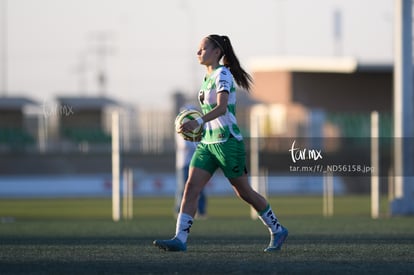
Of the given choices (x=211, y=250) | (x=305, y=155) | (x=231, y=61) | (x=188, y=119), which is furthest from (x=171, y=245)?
(x=305, y=155)

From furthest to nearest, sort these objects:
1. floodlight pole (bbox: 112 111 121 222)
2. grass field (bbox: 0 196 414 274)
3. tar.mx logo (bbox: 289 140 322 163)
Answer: floodlight pole (bbox: 112 111 121 222)
tar.mx logo (bbox: 289 140 322 163)
grass field (bbox: 0 196 414 274)

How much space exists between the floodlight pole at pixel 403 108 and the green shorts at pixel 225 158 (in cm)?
910

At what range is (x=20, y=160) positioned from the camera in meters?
42.1

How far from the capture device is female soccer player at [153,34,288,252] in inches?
370

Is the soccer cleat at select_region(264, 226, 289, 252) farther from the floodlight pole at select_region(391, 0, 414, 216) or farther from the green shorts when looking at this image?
the floodlight pole at select_region(391, 0, 414, 216)

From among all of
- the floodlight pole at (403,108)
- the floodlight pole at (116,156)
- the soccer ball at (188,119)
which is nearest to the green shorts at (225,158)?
the soccer ball at (188,119)

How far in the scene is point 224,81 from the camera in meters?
9.31

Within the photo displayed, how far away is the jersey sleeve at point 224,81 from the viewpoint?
365 inches

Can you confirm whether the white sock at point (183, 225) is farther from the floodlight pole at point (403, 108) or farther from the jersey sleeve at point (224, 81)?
the floodlight pole at point (403, 108)

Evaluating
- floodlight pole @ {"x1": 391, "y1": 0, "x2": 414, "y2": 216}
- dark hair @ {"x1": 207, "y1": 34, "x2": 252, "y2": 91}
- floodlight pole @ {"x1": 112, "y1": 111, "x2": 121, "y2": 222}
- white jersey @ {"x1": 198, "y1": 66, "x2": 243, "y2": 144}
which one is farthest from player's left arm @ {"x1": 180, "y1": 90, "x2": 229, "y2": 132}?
floodlight pole @ {"x1": 112, "y1": 111, "x2": 121, "y2": 222}

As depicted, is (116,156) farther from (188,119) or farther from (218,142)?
(218,142)

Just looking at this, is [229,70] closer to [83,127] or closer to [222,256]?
[222,256]

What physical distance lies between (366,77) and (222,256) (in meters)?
44.4

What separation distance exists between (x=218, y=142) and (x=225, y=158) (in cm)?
16
